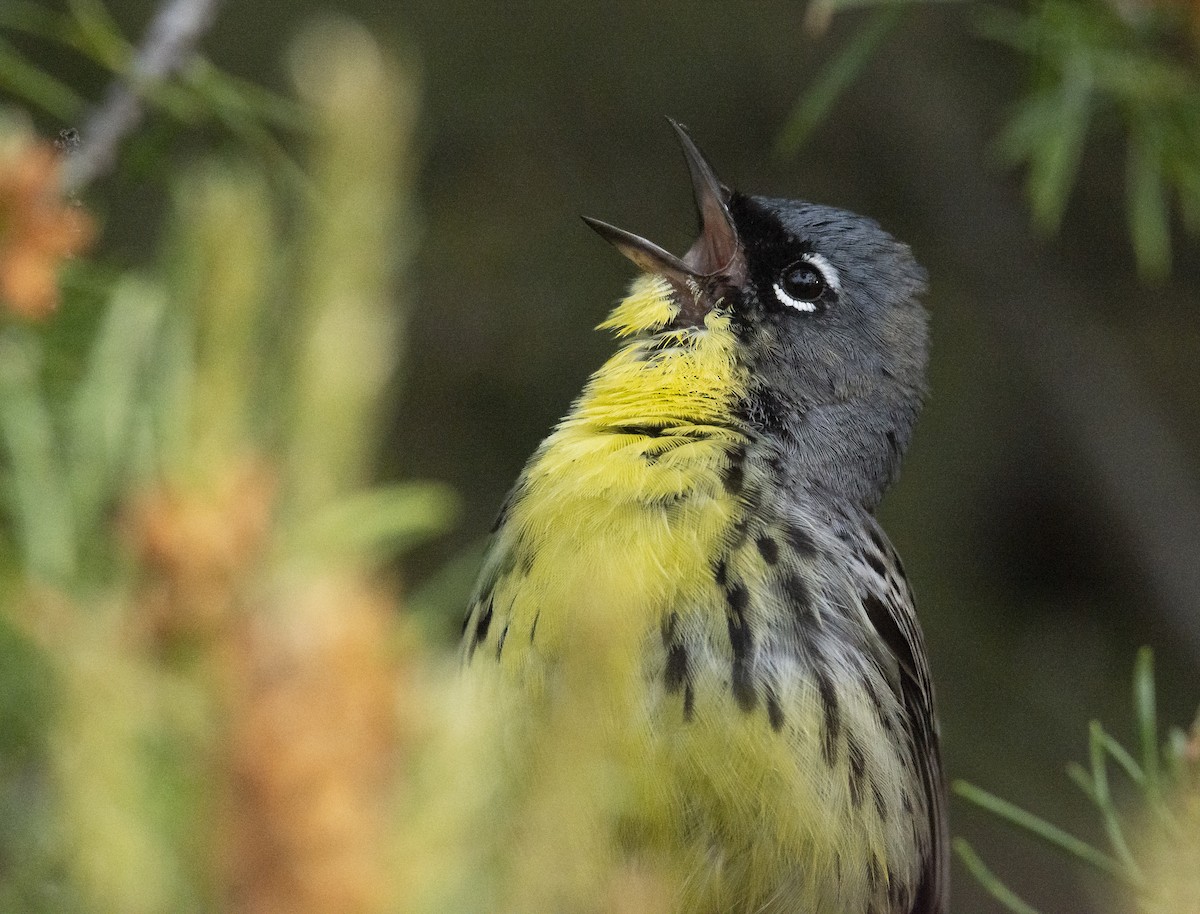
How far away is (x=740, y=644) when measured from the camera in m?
2.03

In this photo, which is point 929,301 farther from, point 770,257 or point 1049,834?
point 1049,834

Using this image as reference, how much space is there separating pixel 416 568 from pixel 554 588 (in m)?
2.06

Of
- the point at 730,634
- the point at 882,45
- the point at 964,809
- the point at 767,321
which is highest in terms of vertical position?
the point at 882,45

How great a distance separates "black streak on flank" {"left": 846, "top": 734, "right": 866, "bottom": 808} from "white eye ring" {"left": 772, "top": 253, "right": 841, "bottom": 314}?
88 cm

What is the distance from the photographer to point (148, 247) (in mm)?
3305

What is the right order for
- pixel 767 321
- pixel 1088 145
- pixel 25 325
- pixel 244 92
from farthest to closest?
pixel 1088 145
pixel 767 321
pixel 244 92
pixel 25 325

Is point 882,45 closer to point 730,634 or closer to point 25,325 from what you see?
point 730,634

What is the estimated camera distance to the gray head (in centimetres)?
254

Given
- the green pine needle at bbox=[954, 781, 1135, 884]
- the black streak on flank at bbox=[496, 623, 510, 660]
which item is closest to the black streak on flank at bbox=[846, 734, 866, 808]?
the black streak on flank at bbox=[496, 623, 510, 660]

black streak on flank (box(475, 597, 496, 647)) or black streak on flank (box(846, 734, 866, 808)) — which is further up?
black streak on flank (box(475, 597, 496, 647))

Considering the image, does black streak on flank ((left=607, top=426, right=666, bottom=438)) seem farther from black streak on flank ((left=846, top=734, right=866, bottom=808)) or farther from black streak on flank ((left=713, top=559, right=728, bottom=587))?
black streak on flank ((left=846, top=734, right=866, bottom=808))

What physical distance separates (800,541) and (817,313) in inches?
24.7

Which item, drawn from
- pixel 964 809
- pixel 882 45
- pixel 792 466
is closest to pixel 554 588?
pixel 792 466

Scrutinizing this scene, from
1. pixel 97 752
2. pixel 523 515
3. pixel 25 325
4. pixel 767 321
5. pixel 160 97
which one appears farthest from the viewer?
pixel 767 321
